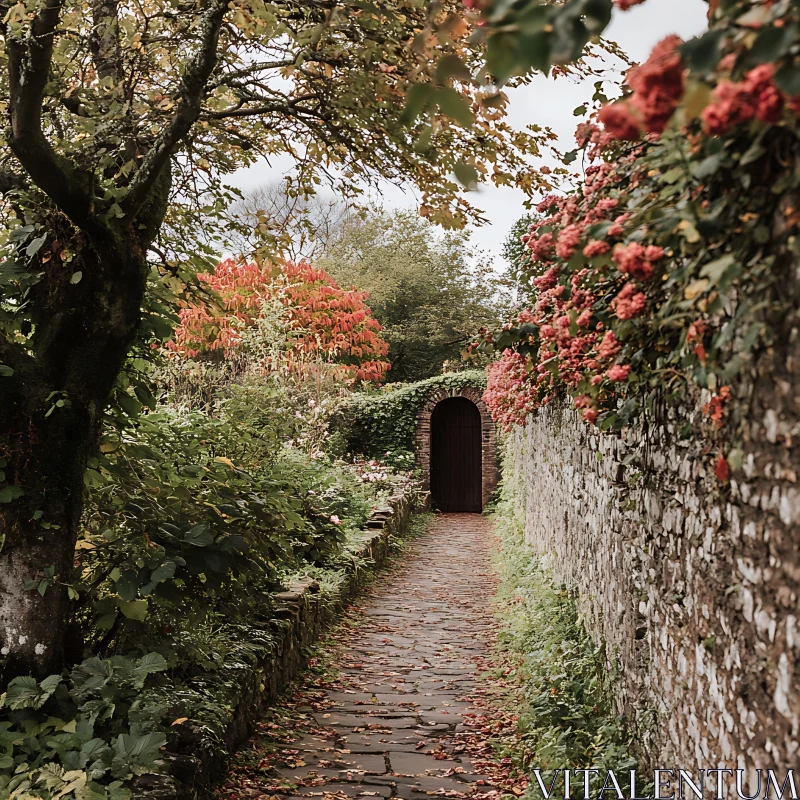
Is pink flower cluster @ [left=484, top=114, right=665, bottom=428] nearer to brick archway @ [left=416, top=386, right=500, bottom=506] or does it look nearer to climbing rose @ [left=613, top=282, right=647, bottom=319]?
climbing rose @ [left=613, top=282, right=647, bottom=319]

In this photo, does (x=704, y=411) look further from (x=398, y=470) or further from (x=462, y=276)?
(x=462, y=276)

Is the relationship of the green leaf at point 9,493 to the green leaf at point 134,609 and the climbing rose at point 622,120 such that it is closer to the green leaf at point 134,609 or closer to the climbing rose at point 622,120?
the green leaf at point 134,609

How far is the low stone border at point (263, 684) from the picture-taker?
11.1 ft

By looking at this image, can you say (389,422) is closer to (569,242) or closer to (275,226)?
(275,226)

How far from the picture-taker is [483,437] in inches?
701

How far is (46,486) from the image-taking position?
3.70 metres

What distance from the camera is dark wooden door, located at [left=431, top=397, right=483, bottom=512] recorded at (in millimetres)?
18438

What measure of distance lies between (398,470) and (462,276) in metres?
11.1

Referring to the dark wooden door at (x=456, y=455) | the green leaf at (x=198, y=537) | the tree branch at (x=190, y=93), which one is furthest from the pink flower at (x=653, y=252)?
the dark wooden door at (x=456, y=455)

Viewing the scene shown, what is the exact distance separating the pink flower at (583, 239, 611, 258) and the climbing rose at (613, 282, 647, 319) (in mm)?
268

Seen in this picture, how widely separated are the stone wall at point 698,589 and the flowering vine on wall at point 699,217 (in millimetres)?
202

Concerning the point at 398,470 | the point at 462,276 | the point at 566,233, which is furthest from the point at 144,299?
the point at 462,276

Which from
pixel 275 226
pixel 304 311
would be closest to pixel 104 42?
pixel 275 226

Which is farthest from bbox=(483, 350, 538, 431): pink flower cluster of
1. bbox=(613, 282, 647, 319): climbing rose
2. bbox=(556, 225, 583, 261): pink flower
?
bbox=(556, 225, 583, 261): pink flower
